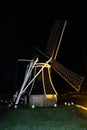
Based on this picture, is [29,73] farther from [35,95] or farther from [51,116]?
[51,116]

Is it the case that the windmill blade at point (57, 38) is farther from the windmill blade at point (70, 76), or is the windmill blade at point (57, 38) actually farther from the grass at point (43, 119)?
the grass at point (43, 119)

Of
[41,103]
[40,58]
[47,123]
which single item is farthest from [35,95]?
[47,123]

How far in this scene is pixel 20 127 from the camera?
15641 mm

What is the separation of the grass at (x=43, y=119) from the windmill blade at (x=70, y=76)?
2.11 metres

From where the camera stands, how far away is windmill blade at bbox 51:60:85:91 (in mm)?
22141

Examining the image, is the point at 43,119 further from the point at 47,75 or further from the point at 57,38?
the point at 57,38

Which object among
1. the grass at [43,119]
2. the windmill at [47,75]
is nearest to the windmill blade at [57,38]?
the windmill at [47,75]

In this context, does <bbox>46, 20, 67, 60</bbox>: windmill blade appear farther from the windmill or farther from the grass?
the grass

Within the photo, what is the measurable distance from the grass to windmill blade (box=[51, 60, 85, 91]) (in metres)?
2.11

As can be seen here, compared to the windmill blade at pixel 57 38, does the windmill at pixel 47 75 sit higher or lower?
lower

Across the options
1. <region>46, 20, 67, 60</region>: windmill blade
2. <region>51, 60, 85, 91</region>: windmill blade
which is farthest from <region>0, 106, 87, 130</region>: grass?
<region>46, 20, 67, 60</region>: windmill blade

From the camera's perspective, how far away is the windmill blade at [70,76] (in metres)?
22.1

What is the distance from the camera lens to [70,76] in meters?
22.8

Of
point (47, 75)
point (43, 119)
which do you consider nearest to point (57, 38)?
point (47, 75)
